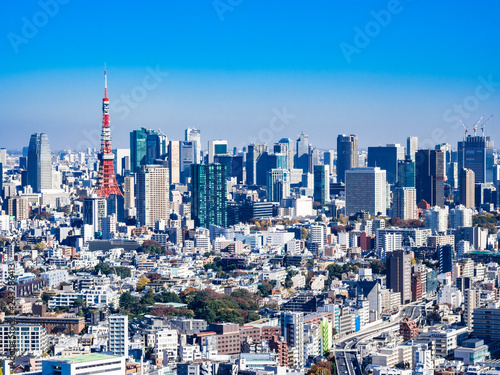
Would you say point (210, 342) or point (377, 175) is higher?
point (377, 175)

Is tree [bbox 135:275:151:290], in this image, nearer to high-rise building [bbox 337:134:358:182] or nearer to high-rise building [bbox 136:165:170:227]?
high-rise building [bbox 136:165:170:227]

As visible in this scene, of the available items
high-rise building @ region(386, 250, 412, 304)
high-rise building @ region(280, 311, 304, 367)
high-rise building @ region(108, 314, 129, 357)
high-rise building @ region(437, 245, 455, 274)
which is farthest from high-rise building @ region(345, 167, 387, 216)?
high-rise building @ region(108, 314, 129, 357)

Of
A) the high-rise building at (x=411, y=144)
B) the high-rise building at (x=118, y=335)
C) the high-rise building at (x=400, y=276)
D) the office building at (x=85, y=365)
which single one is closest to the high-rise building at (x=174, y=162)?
the high-rise building at (x=411, y=144)

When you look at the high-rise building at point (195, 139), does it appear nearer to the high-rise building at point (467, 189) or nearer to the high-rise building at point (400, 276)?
the high-rise building at point (467, 189)

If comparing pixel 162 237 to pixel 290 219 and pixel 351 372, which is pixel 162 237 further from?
pixel 351 372

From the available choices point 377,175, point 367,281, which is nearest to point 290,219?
point 377,175
